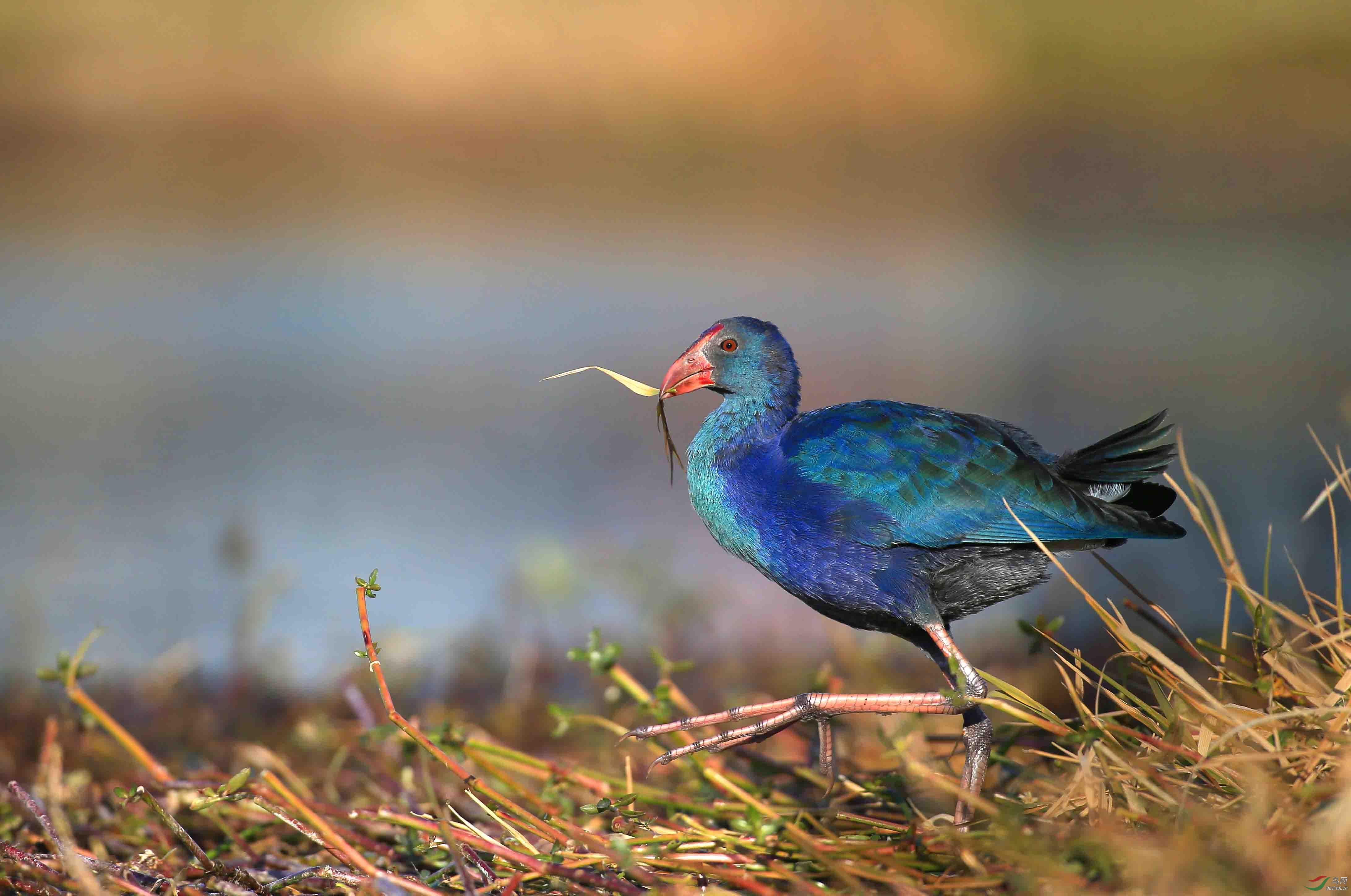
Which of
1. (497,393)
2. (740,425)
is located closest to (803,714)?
(740,425)

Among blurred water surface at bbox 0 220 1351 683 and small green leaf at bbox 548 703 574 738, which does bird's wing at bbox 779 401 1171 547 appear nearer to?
small green leaf at bbox 548 703 574 738

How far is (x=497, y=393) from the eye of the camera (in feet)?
18.5

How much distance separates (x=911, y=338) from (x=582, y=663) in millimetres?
2908

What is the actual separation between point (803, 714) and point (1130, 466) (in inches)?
35.5

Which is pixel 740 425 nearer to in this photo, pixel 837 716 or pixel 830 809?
pixel 837 716

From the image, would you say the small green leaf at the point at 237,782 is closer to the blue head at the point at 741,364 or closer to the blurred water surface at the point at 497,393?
the blue head at the point at 741,364

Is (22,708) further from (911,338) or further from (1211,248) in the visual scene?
(1211,248)

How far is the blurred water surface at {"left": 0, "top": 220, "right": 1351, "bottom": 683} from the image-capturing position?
4.05 metres

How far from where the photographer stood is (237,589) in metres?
3.86

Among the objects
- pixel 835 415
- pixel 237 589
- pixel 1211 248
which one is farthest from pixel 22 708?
pixel 1211 248
